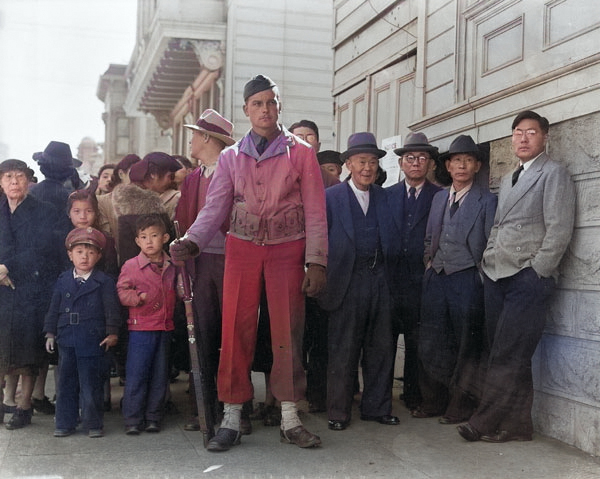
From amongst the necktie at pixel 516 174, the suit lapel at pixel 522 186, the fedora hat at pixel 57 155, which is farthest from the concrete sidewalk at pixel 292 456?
the fedora hat at pixel 57 155

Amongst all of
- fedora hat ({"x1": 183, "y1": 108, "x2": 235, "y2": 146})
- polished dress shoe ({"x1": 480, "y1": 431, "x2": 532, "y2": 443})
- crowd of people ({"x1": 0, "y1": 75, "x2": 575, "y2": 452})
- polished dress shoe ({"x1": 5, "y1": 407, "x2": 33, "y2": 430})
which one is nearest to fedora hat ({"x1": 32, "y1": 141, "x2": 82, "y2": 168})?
crowd of people ({"x1": 0, "y1": 75, "x2": 575, "y2": 452})

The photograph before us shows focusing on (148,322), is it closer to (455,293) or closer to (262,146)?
(262,146)

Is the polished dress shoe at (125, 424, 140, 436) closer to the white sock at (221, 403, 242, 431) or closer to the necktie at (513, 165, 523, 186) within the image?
the white sock at (221, 403, 242, 431)

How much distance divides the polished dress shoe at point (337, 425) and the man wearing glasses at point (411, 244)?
727 millimetres

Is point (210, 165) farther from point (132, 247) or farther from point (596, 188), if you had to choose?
point (596, 188)

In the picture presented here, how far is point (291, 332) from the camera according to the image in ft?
13.8

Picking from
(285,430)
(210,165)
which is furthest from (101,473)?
(210,165)

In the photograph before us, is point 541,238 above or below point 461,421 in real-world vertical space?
above

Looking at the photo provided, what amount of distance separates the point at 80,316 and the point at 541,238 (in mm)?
2763

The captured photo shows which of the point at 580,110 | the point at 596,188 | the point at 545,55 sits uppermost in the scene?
the point at 545,55

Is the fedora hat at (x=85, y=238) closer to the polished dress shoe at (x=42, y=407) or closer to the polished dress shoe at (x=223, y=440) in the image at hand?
the polished dress shoe at (x=42, y=407)

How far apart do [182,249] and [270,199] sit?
1.89 ft

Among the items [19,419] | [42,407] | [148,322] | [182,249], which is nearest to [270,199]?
[182,249]

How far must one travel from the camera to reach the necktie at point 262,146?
14.0 ft
